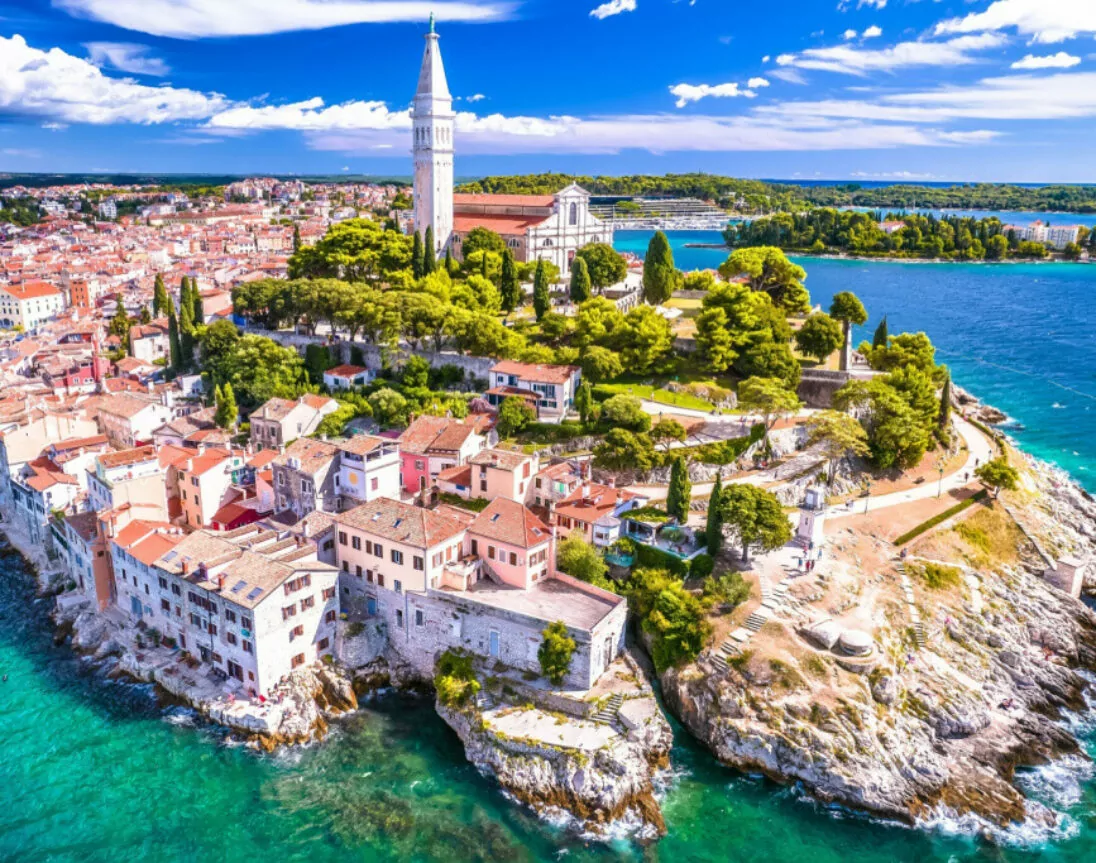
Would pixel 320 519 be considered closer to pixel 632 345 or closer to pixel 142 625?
pixel 142 625

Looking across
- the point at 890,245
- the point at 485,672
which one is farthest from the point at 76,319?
the point at 890,245

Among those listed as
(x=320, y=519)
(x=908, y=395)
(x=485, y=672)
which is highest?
(x=908, y=395)

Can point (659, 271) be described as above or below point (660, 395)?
above

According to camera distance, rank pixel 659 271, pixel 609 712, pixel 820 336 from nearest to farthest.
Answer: pixel 609 712
pixel 820 336
pixel 659 271

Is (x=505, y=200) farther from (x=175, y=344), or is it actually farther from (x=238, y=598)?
(x=238, y=598)

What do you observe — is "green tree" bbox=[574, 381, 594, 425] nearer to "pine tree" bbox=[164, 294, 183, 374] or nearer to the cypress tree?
the cypress tree

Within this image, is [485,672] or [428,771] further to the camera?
[485,672]

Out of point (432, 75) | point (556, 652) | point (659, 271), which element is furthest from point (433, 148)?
point (556, 652)
